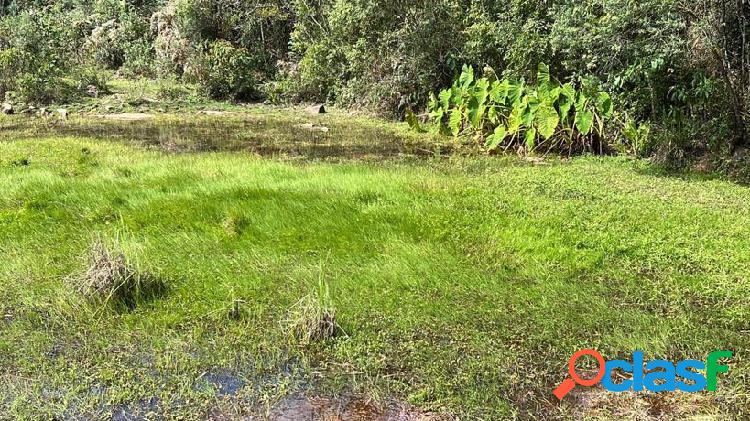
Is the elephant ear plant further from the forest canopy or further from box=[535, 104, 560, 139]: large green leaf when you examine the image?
the forest canopy

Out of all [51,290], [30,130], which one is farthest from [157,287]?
[30,130]

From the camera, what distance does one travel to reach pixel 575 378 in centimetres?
374

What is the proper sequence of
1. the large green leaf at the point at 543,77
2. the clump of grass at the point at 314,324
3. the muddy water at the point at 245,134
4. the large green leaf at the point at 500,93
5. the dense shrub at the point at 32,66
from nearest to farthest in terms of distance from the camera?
the clump of grass at the point at 314,324, the large green leaf at the point at 543,77, the large green leaf at the point at 500,93, the muddy water at the point at 245,134, the dense shrub at the point at 32,66

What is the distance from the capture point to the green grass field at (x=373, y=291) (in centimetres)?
362

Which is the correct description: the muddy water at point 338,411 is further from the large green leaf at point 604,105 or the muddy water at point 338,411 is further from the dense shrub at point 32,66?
the dense shrub at point 32,66

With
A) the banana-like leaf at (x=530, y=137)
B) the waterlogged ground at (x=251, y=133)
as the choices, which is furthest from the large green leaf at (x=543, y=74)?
the waterlogged ground at (x=251, y=133)

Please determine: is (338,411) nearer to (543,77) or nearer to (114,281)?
(114,281)

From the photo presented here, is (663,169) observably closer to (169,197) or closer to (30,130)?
(169,197)

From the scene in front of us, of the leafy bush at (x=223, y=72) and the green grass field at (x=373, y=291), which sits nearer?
the green grass field at (x=373, y=291)

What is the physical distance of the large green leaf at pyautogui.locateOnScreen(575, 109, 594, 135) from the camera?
11.3 metres

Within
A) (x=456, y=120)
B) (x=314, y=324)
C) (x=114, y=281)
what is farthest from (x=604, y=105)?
(x=114, y=281)

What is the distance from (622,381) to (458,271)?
1905 mm

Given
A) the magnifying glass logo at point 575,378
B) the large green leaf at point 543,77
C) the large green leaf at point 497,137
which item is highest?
the large green leaf at point 543,77

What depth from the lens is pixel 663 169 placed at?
979 cm
